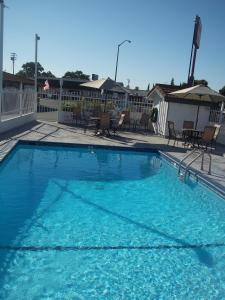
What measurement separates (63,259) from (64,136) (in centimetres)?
931

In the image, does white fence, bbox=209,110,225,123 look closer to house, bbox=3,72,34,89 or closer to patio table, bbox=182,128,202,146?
patio table, bbox=182,128,202,146

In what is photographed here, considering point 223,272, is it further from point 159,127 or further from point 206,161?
point 159,127

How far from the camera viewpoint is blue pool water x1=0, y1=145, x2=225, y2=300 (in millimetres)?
4438

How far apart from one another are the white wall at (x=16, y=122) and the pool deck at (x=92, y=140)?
26 centimetres

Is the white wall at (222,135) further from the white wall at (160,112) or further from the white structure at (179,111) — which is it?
the white wall at (160,112)

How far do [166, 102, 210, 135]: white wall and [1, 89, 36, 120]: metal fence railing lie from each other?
6551 millimetres

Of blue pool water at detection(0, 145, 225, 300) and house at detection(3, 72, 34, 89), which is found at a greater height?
house at detection(3, 72, 34, 89)

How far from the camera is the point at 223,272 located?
16.4 ft

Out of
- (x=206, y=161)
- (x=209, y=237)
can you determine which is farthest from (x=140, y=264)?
(x=206, y=161)

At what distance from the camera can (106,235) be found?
5.93m

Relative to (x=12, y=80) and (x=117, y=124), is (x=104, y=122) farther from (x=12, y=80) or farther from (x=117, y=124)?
(x=12, y=80)

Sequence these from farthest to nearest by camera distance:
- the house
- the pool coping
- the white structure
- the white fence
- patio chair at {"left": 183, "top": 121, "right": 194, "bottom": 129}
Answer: the house → the white fence → the white structure → patio chair at {"left": 183, "top": 121, "right": 194, "bottom": 129} → the pool coping

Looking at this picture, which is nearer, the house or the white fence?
the white fence

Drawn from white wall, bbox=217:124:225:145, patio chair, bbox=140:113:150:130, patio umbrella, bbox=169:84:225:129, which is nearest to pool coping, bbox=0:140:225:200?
patio umbrella, bbox=169:84:225:129
